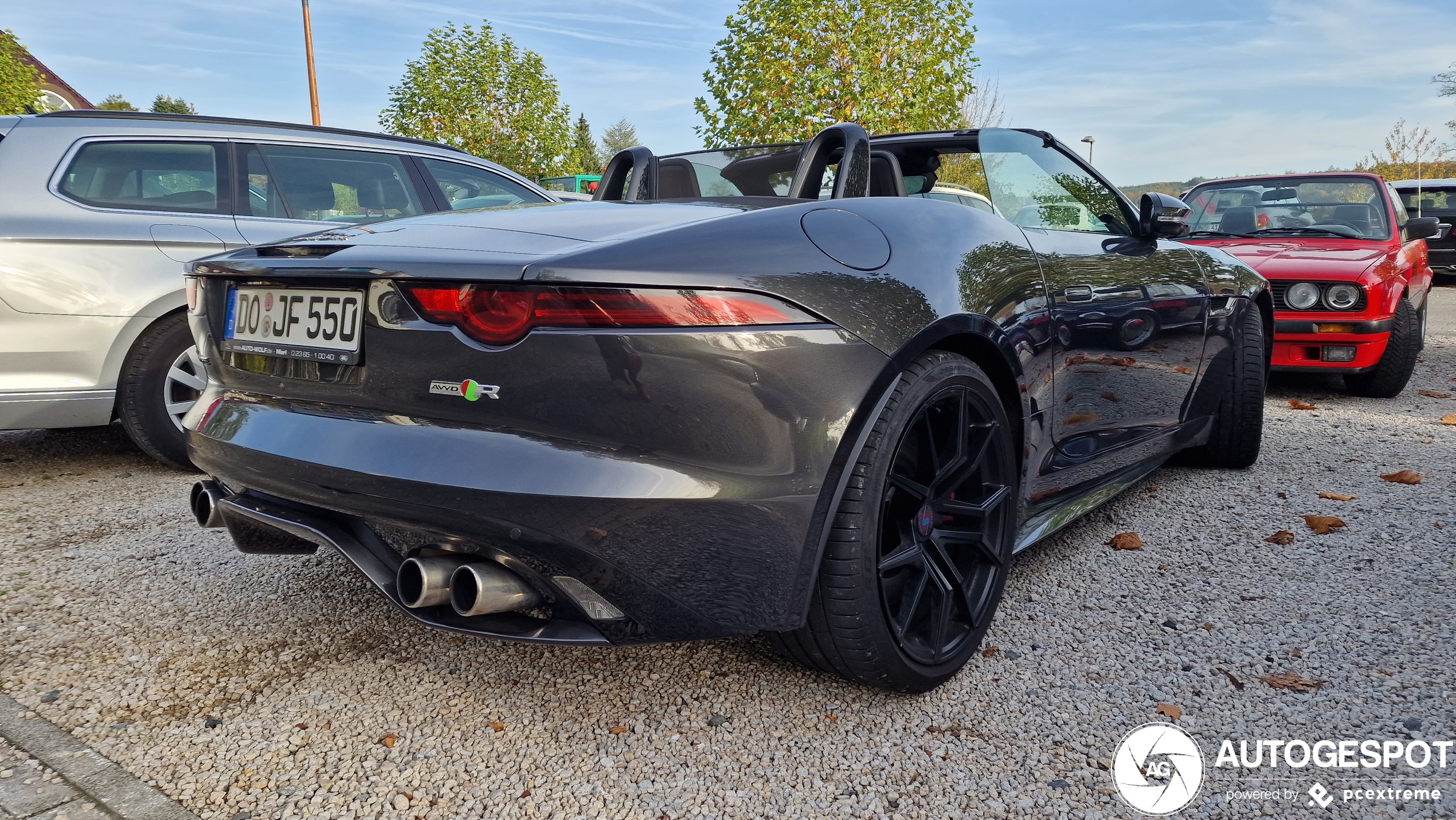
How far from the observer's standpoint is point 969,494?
2404mm

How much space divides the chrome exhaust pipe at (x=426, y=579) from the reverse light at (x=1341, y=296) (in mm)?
5794

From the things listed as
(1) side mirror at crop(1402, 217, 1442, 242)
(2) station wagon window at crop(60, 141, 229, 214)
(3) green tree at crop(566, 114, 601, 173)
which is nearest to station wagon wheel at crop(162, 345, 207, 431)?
(2) station wagon window at crop(60, 141, 229, 214)

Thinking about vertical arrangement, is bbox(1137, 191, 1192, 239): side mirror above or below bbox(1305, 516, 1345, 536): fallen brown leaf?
above

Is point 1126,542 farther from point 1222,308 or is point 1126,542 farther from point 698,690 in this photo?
point 698,690

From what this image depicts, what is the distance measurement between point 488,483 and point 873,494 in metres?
0.73

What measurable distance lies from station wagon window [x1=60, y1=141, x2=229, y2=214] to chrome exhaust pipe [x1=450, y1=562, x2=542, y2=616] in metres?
3.29

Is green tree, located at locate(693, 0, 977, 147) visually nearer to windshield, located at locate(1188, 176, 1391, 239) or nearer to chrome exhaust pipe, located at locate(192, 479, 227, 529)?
windshield, located at locate(1188, 176, 1391, 239)

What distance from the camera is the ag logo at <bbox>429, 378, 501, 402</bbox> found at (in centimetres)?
177

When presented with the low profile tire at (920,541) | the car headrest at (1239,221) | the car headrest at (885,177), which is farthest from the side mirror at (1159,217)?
the car headrest at (1239,221)

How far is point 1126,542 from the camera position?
3.37m

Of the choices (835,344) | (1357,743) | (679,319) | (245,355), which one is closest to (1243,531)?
(1357,743)

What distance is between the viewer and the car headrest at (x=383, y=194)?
16.7 ft

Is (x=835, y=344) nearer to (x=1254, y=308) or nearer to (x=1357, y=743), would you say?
(x=1357, y=743)

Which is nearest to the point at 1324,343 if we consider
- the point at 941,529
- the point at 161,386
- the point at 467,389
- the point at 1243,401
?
the point at 1243,401
